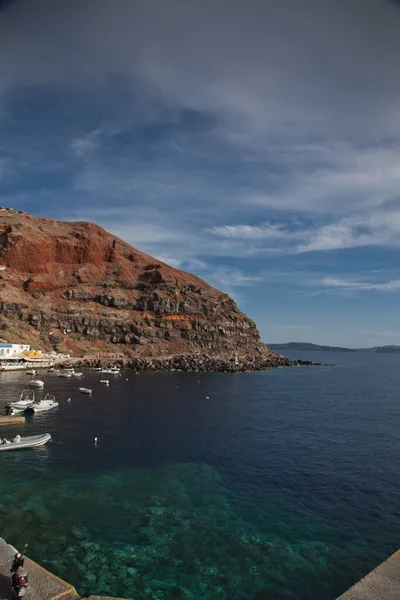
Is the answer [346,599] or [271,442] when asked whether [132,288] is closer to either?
[271,442]

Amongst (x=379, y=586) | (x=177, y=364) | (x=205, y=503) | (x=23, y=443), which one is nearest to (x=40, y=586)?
(x=379, y=586)

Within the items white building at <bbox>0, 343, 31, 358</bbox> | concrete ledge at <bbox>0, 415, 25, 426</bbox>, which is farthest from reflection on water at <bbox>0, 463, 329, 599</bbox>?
white building at <bbox>0, 343, 31, 358</bbox>

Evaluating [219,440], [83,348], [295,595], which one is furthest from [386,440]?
[83,348]

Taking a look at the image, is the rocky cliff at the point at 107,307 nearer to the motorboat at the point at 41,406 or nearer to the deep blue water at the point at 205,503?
the motorboat at the point at 41,406

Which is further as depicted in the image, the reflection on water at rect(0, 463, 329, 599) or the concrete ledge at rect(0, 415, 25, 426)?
the concrete ledge at rect(0, 415, 25, 426)

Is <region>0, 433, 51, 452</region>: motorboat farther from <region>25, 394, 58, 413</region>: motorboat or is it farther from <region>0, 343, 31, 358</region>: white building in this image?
<region>0, 343, 31, 358</region>: white building

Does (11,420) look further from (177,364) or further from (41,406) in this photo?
(177,364)

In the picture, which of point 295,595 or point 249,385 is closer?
point 295,595
